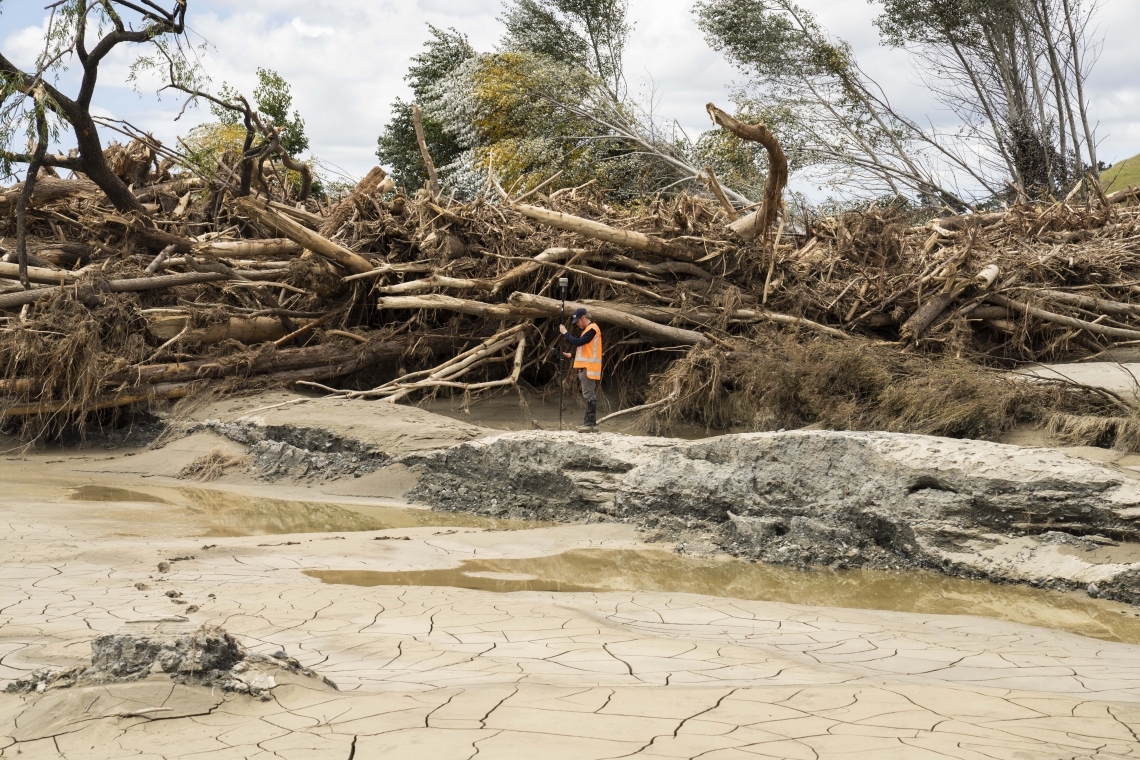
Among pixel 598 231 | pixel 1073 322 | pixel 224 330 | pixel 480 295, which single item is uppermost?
pixel 598 231

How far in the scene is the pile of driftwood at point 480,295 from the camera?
10.7m

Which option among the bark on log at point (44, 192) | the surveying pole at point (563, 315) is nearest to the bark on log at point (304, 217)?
→ the bark on log at point (44, 192)

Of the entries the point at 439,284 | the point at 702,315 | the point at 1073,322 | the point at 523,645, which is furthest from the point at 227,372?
the point at 1073,322

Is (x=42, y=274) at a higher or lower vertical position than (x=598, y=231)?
lower

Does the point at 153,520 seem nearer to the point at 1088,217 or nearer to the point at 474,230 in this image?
the point at 474,230

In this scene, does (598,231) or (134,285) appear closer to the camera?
(598,231)

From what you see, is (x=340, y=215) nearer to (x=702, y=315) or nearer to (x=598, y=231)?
Result: (x=598, y=231)

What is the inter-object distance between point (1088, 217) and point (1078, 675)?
11.3m

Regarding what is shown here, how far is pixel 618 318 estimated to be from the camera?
36.2 ft

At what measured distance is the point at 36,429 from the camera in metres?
10.5

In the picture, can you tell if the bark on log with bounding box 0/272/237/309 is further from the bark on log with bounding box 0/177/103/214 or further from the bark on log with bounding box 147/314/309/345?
the bark on log with bounding box 0/177/103/214

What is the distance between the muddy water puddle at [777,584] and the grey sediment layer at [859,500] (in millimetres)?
202

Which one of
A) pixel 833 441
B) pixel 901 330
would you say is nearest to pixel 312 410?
pixel 833 441

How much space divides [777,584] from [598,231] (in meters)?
6.16
